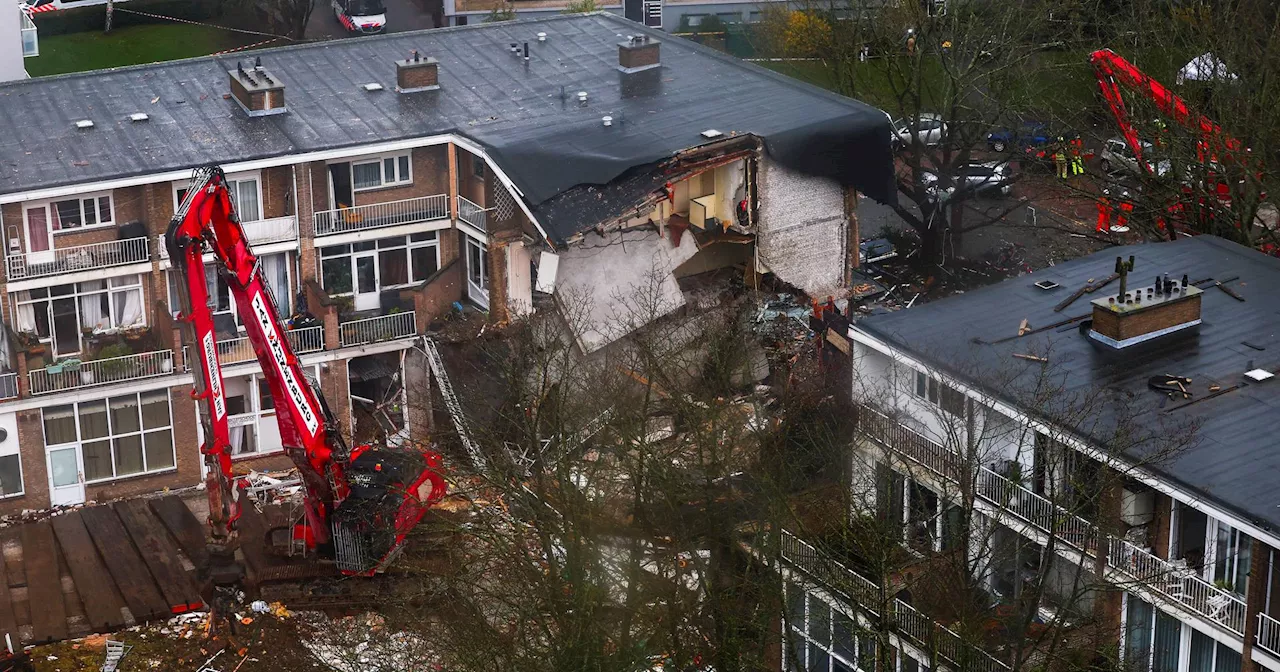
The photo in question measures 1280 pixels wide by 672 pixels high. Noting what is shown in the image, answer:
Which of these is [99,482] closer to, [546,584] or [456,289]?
[456,289]

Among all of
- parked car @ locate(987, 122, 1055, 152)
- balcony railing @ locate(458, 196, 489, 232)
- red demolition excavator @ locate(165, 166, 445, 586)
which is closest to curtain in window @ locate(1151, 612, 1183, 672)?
red demolition excavator @ locate(165, 166, 445, 586)

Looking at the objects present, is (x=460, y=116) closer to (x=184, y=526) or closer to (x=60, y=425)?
(x=60, y=425)

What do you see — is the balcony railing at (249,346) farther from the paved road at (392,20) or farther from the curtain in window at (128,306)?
the paved road at (392,20)

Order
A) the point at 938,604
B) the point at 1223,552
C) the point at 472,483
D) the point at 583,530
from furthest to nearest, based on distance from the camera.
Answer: the point at 472,483, the point at 583,530, the point at 938,604, the point at 1223,552

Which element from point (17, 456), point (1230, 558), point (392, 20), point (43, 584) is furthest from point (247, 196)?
point (392, 20)

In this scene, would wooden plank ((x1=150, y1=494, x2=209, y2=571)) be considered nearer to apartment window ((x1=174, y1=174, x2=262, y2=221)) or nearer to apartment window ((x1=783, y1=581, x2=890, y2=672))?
apartment window ((x1=174, y1=174, x2=262, y2=221))

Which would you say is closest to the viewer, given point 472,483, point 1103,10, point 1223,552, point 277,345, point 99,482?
point 1223,552

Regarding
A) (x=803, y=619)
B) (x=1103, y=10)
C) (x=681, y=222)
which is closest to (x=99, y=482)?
(x=681, y=222)
